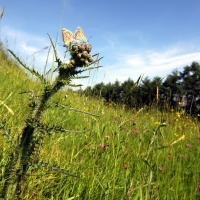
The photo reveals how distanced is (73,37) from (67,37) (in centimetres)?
4

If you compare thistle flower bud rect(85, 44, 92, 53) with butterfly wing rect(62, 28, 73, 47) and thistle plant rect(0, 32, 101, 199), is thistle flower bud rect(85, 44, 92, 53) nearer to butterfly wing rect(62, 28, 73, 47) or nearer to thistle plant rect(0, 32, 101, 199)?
thistle plant rect(0, 32, 101, 199)

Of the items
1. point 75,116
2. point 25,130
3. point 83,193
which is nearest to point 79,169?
point 83,193

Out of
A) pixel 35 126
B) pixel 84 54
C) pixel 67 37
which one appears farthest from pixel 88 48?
pixel 35 126

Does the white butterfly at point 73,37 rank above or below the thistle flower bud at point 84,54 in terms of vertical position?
above

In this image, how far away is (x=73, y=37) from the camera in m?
1.13

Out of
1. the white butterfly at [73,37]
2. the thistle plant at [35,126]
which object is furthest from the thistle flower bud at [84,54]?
the white butterfly at [73,37]

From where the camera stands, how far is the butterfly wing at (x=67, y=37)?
3.75ft

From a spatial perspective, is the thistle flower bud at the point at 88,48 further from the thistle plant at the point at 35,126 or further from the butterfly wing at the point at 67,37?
the butterfly wing at the point at 67,37

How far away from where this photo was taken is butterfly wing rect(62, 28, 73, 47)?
114 cm

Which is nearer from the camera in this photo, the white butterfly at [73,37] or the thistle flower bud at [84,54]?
the thistle flower bud at [84,54]

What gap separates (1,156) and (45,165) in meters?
0.69

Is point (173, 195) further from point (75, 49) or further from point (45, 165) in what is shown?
point (75, 49)

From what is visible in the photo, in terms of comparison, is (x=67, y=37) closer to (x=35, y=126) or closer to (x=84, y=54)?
(x=84, y=54)

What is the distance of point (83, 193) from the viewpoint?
59.4 inches
